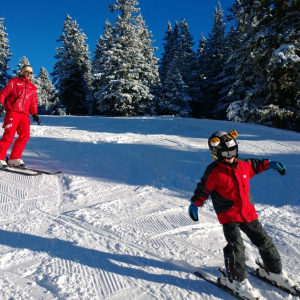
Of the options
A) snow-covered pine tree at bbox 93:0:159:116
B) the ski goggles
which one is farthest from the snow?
snow-covered pine tree at bbox 93:0:159:116

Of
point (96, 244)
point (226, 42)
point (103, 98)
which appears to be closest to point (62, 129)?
point (96, 244)

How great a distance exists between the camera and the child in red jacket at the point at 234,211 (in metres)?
2.41

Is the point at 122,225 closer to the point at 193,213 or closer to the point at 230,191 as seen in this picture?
the point at 193,213

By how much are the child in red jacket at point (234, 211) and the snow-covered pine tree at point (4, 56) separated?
1191 inches

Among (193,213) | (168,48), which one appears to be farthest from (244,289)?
(168,48)

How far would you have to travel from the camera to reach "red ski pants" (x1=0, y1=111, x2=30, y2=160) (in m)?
5.62

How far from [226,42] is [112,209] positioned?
27.8 m

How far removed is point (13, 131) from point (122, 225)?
140 inches

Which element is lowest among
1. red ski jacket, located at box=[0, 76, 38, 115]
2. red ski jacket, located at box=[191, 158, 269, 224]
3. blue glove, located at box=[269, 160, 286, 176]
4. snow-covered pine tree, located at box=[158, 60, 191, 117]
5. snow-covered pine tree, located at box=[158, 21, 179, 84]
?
red ski jacket, located at box=[191, 158, 269, 224]

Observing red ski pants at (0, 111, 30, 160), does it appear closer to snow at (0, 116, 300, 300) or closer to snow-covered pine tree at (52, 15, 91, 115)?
snow at (0, 116, 300, 300)

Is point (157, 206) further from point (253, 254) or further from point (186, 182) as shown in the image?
point (253, 254)

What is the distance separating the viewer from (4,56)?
2816 cm

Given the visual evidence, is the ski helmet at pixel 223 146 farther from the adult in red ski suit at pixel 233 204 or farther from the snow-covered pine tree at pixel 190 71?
the snow-covered pine tree at pixel 190 71

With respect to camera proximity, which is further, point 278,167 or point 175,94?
point 175,94
